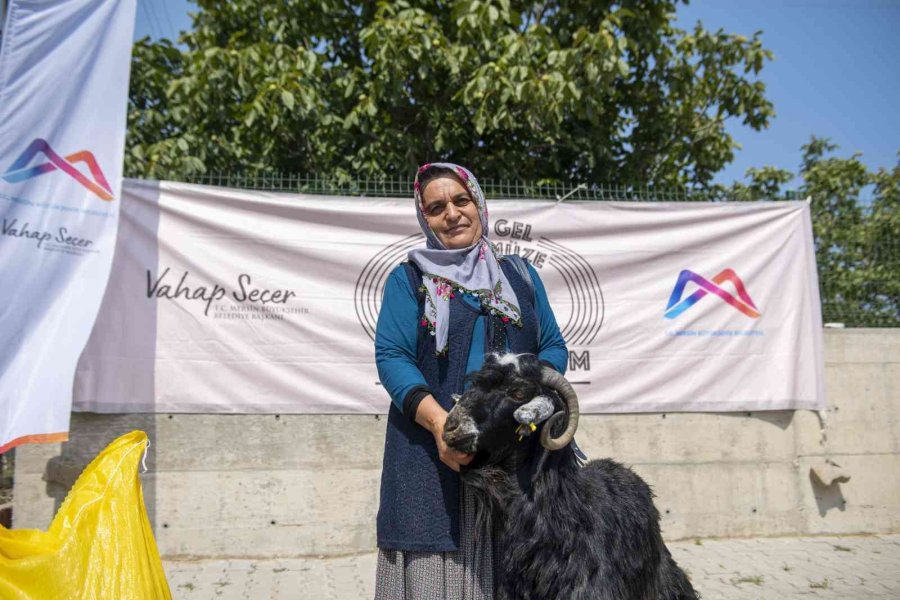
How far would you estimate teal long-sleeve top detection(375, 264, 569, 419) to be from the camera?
213 cm

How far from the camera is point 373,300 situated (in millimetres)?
5133

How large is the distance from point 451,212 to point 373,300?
2830 mm

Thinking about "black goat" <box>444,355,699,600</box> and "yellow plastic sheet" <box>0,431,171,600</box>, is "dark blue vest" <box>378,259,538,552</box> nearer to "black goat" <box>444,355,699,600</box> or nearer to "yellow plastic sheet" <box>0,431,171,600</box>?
"black goat" <box>444,355,699,600</box>

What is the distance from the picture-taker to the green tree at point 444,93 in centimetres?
611

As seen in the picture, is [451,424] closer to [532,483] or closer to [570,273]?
[532,483]

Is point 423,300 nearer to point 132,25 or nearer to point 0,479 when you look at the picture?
point 132,25

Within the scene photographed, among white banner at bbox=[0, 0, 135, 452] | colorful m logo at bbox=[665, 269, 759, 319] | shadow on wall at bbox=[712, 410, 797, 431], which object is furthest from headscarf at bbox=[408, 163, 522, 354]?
shadow on wall at bbox=[712, 410, 797, 431]

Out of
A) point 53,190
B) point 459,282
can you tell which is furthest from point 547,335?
point 53,190

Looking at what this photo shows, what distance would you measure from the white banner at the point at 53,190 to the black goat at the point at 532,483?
3091 mm

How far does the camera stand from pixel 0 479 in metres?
5.55

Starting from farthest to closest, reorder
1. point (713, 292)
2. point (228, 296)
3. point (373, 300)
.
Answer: point (713, 292), point (373, 300), point (228, 296)

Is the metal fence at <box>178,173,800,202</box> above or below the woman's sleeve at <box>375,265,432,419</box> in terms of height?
above

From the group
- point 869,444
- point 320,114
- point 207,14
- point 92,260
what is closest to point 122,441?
point 92,260

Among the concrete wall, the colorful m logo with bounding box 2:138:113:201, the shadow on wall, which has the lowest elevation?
the concrete wall
